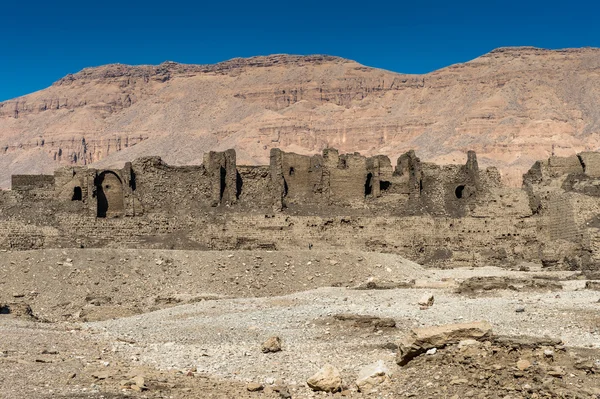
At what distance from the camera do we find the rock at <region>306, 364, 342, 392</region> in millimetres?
13625

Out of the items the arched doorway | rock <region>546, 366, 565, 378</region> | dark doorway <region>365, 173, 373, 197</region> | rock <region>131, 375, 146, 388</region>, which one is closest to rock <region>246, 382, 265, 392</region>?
rock <region>131, 375, 146, 388</region>

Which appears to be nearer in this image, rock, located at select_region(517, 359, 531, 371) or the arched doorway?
rock, located at select_region(517, 359, 531, 371)

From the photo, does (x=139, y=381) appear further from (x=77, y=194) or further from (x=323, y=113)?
(x=323, y=113)

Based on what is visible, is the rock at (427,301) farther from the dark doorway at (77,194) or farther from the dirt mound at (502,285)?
the dark doorway at (77,194)

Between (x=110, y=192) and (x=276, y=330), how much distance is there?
27.9 metres

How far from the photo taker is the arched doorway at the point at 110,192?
45250mm

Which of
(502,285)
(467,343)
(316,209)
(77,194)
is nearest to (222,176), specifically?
(316,209)

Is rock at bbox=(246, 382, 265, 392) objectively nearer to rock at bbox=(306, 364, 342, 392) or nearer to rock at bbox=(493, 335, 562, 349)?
rock at bbox=(306, 364, 342, 392)

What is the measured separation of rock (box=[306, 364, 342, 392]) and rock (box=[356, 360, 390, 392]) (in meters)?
0.32

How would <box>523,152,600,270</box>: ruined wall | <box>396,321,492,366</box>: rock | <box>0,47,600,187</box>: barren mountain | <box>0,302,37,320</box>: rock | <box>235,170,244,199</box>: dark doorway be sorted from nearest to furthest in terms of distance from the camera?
<box>396,321,492,366</box>: rock < <box>0,302,37,320</box>: rock < <box>523,152,600,270</box>: ruined wall < <box>235,170,244,199</box>: dark doorway < <box>0,47,600,187</box>: barren mountain

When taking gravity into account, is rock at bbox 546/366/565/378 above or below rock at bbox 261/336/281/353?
above

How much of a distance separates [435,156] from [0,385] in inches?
4975

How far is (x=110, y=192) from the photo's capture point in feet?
149

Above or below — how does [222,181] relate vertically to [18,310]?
above
